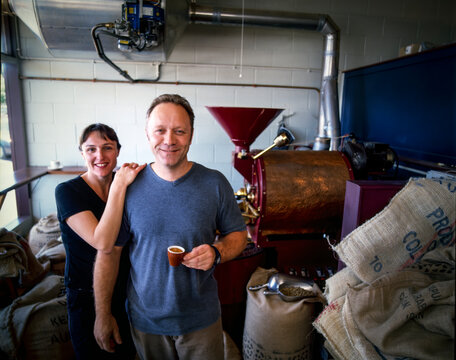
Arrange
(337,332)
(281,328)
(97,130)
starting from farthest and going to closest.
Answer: (281,328), (97,130), (337,332)

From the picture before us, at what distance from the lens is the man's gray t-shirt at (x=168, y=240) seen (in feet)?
4.04

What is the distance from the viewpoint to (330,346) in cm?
128

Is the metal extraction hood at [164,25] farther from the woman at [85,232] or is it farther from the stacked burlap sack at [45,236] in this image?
the stacked burlap sack at [45,236]

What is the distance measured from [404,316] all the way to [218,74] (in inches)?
131

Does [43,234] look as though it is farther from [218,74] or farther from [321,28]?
[321,28]

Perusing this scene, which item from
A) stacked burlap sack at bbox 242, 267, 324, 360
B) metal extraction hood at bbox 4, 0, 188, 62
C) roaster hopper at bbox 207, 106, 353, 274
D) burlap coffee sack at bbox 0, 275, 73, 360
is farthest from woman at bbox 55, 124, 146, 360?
metal extraction hood at bbox 4, 0, 188, 62

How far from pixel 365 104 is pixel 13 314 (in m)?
3.57

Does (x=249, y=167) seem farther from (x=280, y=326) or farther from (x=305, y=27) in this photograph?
(x=305, y=27)

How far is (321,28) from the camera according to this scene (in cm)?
343

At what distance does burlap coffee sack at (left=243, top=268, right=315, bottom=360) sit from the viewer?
1755 mm

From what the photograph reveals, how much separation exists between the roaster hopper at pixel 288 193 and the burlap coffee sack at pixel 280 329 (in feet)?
1.54

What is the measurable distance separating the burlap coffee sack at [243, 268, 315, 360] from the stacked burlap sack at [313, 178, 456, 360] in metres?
0.48

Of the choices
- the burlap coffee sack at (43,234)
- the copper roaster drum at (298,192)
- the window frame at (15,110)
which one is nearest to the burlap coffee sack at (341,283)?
the copper roaster drum at (298,192)

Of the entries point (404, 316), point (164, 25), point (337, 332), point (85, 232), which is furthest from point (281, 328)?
point (164, 25)
